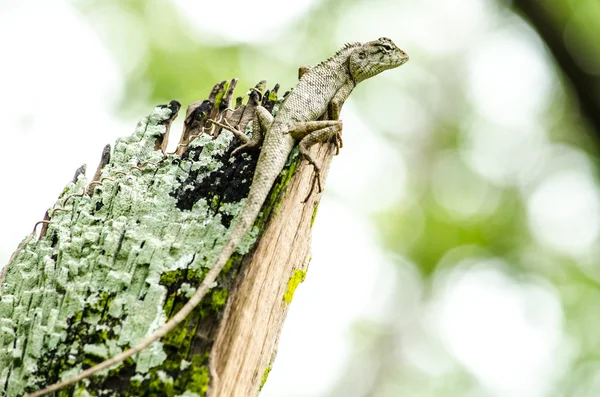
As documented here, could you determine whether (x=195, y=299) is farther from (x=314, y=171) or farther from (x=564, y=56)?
(x=564, y=56)

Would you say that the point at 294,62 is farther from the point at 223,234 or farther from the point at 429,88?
the point at 223,234

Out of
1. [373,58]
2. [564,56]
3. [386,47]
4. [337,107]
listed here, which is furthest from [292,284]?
[386,47]

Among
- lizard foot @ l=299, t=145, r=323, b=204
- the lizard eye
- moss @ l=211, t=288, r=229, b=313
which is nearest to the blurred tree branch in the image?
lizard foot @ l=299, t=145, r=323, b=204

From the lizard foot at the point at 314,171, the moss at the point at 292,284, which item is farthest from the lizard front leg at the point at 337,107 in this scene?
the moss at the point at 292,284

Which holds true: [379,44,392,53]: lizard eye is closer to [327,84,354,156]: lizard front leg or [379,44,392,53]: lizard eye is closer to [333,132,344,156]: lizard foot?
[327,84,354,156]: lizard front leg

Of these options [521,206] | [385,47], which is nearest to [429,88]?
[521,206]

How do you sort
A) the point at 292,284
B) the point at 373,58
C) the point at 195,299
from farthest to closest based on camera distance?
the point at 373,58
the point at 292,284
the point at 195,299

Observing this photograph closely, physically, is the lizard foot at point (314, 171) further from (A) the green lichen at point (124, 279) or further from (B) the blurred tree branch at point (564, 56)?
(B) the blurred tree branch at point (564, 56)
